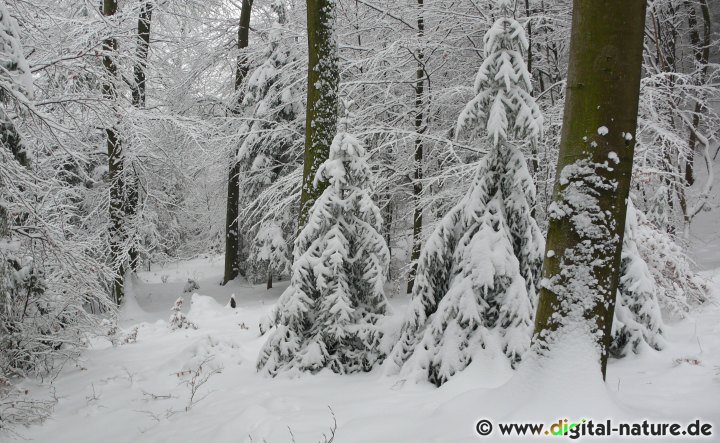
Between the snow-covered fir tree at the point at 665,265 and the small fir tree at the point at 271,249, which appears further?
the small fir tree at the point at 271,249

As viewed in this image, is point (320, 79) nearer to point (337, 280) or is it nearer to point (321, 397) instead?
point (337, 280)

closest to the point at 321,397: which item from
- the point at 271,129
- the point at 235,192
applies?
the point at 271,129

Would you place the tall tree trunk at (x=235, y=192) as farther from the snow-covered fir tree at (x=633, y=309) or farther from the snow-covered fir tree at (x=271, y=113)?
the snow-covered fir tree at (x=633, y=309)

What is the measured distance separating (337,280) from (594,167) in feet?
11.1

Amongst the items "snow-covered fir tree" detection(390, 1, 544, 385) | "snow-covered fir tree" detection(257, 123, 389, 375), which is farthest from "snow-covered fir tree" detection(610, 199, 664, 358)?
"snow-covered fir tree" detection(257, 123, 389, 375)

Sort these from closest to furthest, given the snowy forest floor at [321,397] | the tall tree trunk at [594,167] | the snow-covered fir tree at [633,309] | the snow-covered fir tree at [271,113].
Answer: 1. the tall tree trunk at [594,167]
2. the snowy forest floor at [321,397]
3. the snow-covered fir tree at [633,309]
4. the snow-covered fir tree at [271,113]

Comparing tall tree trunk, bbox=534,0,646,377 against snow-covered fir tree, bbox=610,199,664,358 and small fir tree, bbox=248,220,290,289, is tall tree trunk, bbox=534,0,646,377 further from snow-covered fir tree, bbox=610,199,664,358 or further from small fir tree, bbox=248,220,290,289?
small fir tree, bbox=248,220,290,289

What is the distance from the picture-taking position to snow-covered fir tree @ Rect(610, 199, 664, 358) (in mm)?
5336

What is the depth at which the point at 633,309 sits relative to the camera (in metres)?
5.59

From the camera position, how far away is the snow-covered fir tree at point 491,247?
4.77m

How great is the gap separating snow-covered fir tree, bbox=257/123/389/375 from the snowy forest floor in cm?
29

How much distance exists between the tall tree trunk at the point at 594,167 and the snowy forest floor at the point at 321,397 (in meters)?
0.40

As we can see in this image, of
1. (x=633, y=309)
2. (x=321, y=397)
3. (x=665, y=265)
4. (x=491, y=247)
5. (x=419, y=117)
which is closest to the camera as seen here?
(x=491, y=247)

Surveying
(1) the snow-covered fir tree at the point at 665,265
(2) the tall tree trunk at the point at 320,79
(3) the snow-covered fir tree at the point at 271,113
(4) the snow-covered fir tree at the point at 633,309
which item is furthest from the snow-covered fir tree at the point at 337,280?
(3) the snow-covered fir tree at the point at 271,113
